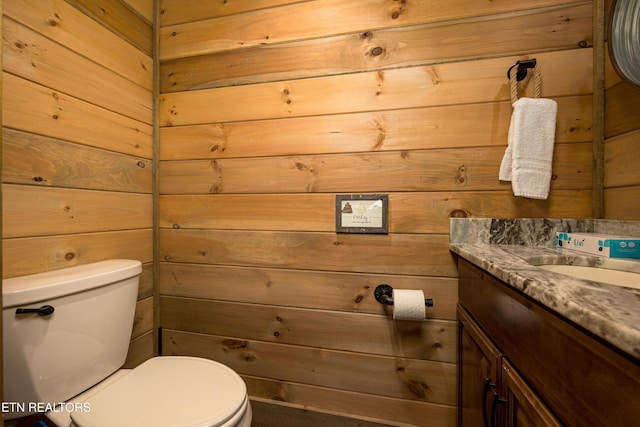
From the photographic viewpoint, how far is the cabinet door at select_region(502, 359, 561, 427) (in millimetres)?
484

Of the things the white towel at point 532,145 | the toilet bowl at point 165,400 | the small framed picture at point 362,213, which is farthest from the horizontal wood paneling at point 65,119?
the white towel at point 532,145

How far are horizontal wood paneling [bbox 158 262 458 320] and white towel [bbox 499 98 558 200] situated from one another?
44 centimetres

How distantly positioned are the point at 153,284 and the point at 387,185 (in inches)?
47.7

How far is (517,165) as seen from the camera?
3.19 feet

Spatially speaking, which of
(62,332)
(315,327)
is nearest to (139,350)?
(62,332)

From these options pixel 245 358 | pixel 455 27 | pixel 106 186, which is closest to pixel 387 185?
pixel 455 27

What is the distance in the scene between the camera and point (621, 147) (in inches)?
35.6

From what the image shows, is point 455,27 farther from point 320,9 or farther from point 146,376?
point 146,376

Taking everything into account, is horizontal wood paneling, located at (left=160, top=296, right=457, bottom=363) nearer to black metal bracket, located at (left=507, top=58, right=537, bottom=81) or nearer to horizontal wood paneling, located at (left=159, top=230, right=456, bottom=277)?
horizontal wood paneling, located at (left=159, top=230, right=456, bottom=277)

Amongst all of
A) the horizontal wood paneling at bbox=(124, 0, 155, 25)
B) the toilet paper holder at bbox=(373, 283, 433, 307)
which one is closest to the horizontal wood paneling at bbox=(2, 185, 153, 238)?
the horizontal wood paneling at bbox=(124, 0, 155, 25)

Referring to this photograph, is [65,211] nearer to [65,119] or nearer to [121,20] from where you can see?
[65,119]

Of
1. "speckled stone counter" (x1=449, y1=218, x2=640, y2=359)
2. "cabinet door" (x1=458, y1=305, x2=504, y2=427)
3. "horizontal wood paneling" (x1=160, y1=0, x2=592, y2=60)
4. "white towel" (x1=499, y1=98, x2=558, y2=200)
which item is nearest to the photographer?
"speckled stone counter" (x1=449, y1=218, x2=640, y2=359)

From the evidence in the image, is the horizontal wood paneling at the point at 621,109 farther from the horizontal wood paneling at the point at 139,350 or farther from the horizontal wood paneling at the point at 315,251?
the horizontal wood paneling at the point at 139,350

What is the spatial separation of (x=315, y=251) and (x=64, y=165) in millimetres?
975
